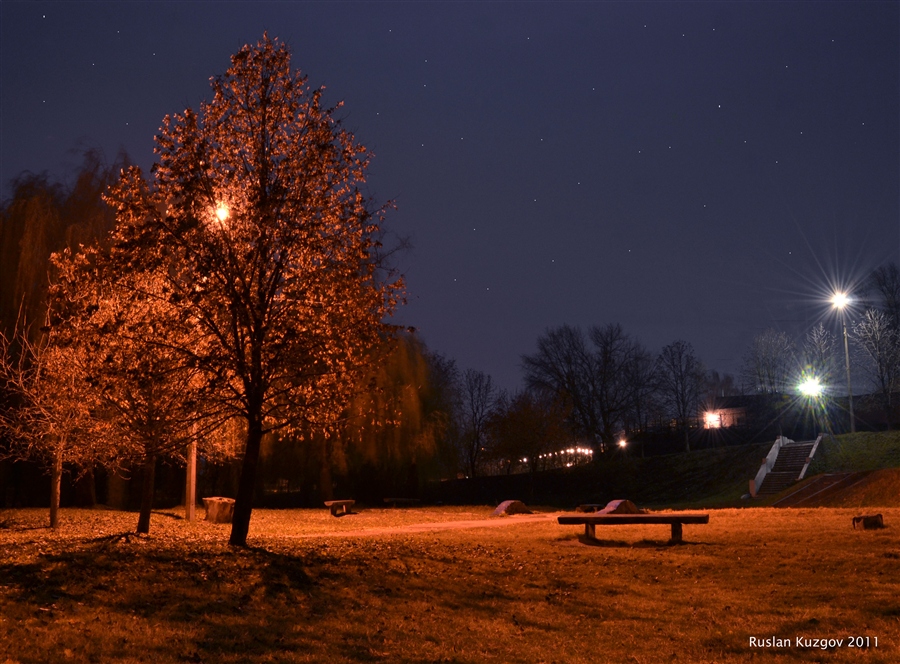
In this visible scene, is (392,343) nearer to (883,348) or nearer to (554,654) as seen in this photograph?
(554,654)

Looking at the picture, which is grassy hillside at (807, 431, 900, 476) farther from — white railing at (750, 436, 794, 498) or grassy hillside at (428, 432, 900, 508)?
white railing at (750, 436, 794, 498)

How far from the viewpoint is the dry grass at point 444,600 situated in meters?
7.36

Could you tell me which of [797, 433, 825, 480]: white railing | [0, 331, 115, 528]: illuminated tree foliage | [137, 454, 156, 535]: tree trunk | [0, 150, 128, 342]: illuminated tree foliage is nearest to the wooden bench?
[137, 454, 156, 535]: tree trunk

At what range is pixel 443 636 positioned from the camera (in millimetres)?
8211

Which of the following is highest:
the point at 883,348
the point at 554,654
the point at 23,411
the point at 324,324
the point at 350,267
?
the point at 883,348

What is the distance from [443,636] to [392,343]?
6.57 m

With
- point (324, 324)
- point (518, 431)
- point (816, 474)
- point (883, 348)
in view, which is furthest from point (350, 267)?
point (883, 348)

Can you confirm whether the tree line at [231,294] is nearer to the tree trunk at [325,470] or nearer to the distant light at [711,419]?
the tree trunk at [325,470]

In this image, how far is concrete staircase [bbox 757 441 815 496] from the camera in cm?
3724

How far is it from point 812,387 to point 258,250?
174ft

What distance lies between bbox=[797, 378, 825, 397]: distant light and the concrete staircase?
15.1 metres

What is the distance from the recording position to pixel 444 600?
9938 mm

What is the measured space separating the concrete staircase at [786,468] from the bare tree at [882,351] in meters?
10.5

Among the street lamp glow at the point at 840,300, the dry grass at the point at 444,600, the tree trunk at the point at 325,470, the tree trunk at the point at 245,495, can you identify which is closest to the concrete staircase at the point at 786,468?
the street lamp glow at the point at 840,300
